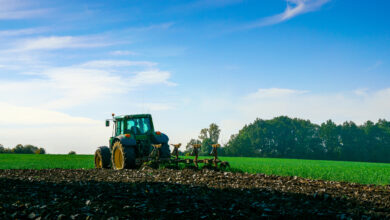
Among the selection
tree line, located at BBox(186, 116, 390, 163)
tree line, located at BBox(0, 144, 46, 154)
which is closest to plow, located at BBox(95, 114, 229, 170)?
tree line, located at BBox(0, 144, 46, 154)

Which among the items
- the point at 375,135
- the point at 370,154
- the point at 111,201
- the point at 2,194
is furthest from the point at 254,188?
the point at 375,135

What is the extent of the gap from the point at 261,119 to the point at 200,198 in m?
62.9

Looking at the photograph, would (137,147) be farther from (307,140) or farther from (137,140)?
(307,140)

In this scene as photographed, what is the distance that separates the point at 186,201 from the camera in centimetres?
778

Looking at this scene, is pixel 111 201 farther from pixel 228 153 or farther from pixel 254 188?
pixel 228 153

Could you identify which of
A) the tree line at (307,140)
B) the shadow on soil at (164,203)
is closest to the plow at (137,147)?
the shadow on soil at (164,203)

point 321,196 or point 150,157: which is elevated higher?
point 150,157

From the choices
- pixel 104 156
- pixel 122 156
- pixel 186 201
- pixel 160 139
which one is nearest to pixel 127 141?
pixel 122 156

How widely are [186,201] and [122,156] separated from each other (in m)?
8.59

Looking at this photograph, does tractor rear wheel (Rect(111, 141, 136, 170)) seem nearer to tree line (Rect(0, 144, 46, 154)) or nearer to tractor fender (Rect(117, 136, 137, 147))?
tractor fender (Rect(117, 136, 137, 147))

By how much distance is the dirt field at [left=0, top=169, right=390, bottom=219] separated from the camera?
677 cm

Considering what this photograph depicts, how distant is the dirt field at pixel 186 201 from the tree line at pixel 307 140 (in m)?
46.3

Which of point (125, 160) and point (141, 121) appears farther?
point (141, 121)

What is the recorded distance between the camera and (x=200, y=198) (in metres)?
8.08
